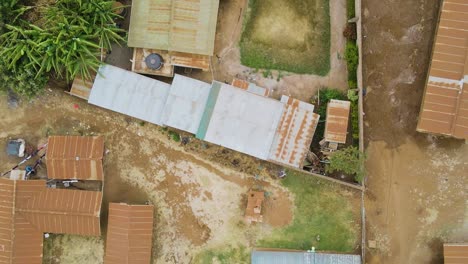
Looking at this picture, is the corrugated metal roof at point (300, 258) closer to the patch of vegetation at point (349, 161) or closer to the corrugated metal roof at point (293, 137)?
the patch of vegetation at point (349, 161)

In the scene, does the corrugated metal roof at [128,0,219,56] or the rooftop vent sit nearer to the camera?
the corrugated metal roof at [128,0,219,56]

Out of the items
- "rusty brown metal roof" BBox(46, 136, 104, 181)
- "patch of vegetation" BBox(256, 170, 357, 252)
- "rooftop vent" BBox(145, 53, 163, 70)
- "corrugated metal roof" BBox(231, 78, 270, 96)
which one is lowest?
"patch of vegetation" BBox(256, 170, 357, 252)

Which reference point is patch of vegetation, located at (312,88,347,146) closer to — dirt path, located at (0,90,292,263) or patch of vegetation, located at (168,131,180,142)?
dirt path, located at (0,90,292,263)

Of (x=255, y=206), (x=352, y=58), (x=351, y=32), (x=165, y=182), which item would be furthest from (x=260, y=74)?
(x=165, y=182)

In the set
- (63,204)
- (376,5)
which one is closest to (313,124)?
(376,5)

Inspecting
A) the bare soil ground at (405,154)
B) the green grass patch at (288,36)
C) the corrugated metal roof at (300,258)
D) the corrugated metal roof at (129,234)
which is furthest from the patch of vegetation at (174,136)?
the bare soil ground at (405,154)

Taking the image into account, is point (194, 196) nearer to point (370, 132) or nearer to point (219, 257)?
point (219, 257)

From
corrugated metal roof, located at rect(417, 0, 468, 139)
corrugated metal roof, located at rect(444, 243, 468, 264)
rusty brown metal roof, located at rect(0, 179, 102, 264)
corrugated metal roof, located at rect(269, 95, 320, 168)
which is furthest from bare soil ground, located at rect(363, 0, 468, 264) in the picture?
rusty brown metal roof, located at rect(0, 179, 102, 264)
